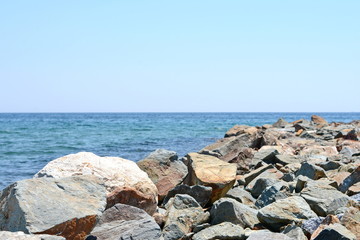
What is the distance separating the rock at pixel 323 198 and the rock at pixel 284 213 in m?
A: 0.24

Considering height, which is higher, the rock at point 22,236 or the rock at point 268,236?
the rock at point 22,236

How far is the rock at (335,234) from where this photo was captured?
3867 millimetres

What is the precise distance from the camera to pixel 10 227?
3859 mm

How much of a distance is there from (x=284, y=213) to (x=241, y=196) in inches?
66.4

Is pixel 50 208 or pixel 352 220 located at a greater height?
pixel 50 208

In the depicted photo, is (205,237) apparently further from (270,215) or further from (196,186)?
(196,186)

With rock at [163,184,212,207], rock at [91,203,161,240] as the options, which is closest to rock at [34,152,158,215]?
rock at [91,203,161,240]

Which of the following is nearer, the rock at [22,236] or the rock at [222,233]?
the rock at [22,236]

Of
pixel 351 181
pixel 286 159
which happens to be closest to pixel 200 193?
pixel 351 181

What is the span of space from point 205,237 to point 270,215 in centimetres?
73

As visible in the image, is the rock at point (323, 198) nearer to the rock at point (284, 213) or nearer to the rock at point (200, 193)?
the rock at point (284, 213)

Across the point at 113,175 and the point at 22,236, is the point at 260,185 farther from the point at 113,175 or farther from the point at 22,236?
the point at 22,236

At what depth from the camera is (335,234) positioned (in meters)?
Answer: 3.92

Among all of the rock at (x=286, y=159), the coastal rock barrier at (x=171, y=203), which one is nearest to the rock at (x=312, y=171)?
the coastal rock barrier at (x=171, y=203)
